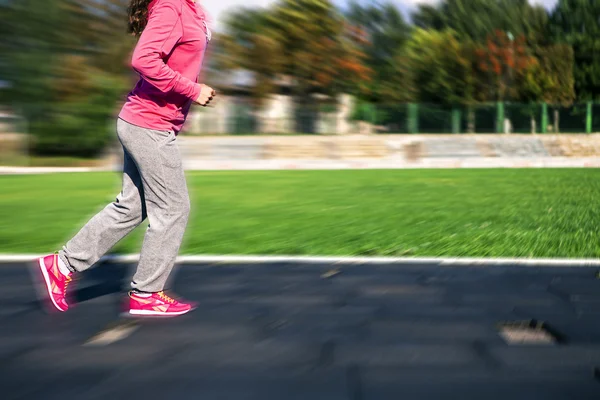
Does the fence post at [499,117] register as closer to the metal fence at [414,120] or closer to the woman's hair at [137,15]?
the metal fence at [414,120]

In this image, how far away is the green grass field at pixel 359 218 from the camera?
21.4ft

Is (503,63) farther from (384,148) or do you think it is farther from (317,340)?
(317,340)

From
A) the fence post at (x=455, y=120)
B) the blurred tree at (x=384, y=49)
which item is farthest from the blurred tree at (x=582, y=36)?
the fence post at (x=455, y=120)

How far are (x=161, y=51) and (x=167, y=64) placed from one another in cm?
15

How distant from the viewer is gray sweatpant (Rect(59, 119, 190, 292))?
385 centimetres

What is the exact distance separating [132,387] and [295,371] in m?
0.60

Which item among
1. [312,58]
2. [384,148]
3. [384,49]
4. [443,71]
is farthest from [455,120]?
[384,49]

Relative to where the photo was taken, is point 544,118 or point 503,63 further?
point 503,63

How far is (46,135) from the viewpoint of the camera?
2733 centimetres

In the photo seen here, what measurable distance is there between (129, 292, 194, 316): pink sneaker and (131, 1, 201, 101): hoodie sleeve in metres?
1.01

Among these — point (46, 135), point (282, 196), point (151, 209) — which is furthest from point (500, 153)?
point (151, 209)

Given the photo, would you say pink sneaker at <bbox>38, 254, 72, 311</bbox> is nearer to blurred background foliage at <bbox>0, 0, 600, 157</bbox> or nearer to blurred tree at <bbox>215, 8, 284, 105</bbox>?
blurred background foliage at <bbox>0, 0, 600, 157</bbox>

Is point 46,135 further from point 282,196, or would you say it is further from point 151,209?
point 151,209

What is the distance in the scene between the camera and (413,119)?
118 ft
